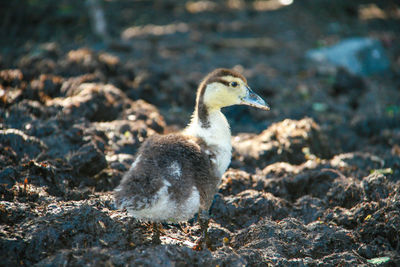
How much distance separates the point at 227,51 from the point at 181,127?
6.19 meters

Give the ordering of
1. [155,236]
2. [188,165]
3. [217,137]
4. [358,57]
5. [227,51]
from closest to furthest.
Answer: [155,236] → [188,165] → [217,137] → [358,57] → [227,51]

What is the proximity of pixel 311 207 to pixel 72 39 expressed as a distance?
12.0m

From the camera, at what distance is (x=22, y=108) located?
24.1 ft

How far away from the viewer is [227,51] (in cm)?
1399

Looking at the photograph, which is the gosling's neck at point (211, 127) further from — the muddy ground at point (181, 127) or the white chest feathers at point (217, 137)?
the muddy ground at point (181, 127)

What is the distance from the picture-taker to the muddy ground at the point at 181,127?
4.26 meters

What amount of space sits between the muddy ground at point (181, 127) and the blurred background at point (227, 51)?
2.7 inches

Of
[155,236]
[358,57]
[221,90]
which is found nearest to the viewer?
[155,236]

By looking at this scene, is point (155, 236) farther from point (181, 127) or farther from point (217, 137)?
point (181, 127)

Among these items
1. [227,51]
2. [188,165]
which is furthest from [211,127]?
[227,51]

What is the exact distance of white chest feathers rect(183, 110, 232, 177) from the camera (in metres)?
5.15

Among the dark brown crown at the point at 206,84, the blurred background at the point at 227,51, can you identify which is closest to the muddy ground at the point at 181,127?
the blurred background at the point at 227,51

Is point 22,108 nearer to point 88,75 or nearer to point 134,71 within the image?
point 88,75

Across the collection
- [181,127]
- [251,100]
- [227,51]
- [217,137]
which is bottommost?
[181,127]
